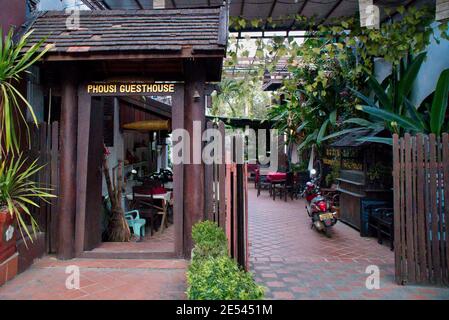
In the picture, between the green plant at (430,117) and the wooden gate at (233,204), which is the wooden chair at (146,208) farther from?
the green plant at (430,117)

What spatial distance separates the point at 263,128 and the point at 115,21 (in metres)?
15.5

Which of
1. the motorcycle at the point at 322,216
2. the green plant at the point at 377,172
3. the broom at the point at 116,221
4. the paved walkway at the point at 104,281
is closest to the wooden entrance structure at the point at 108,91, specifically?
the paved walkway at the point at 104,281

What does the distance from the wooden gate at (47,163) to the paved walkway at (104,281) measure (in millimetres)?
528

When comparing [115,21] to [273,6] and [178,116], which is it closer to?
[178,116]

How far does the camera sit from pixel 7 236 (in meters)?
4.50

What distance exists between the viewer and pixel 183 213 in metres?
5.49

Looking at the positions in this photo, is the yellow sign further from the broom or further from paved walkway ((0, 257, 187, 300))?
paved walkway ((0, 257, 187, 300))

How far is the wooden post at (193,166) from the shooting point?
17.8 feet

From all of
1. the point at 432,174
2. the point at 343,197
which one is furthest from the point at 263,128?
the point at 432,174

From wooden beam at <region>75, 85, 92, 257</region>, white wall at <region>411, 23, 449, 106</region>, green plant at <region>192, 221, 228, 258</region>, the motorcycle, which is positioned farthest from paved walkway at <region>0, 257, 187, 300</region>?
white wall at <region>411, 23, 449, 106</region>

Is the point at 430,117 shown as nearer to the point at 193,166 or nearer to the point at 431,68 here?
the point at 431,68

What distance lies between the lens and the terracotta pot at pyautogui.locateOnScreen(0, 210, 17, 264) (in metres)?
4.34

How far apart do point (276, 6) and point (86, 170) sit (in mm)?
4690

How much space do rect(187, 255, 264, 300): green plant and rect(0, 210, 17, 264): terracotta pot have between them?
8.88 feet
